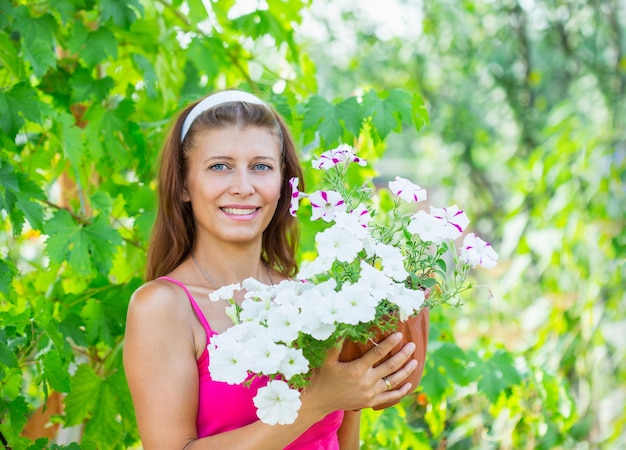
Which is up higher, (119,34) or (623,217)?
(119,34)

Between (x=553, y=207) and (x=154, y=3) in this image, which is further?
(x=553, y=207)

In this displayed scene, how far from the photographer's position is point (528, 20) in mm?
5230

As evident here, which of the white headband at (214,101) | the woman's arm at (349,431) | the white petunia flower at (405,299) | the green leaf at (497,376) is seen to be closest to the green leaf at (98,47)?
the white headband at (214,101)

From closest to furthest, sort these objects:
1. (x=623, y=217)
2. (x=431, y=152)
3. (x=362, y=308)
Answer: (x=362, y=308)
(x=623, y=217)
(x=431, y=152)

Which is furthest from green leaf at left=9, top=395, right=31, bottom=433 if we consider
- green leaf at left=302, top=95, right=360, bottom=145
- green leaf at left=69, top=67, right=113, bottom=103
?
green leaf at left=302, top=95, right=360, bottom=145

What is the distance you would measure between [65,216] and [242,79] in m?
0.80

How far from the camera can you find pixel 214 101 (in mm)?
1587

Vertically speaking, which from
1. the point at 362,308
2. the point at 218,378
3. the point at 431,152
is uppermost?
the point at 362,308

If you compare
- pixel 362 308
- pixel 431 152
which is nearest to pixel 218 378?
pixel 362 308

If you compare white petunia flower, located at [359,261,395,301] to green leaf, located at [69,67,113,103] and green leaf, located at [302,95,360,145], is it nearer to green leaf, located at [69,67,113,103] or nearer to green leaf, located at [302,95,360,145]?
green leaf, located at [302,95,360,145]

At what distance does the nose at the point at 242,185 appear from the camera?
1.49 metres

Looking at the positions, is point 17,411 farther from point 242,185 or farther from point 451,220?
point 451,220

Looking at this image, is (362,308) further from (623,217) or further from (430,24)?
(430,24)

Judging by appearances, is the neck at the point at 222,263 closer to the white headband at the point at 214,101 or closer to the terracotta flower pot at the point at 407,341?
the white headband at the point at 214,101
